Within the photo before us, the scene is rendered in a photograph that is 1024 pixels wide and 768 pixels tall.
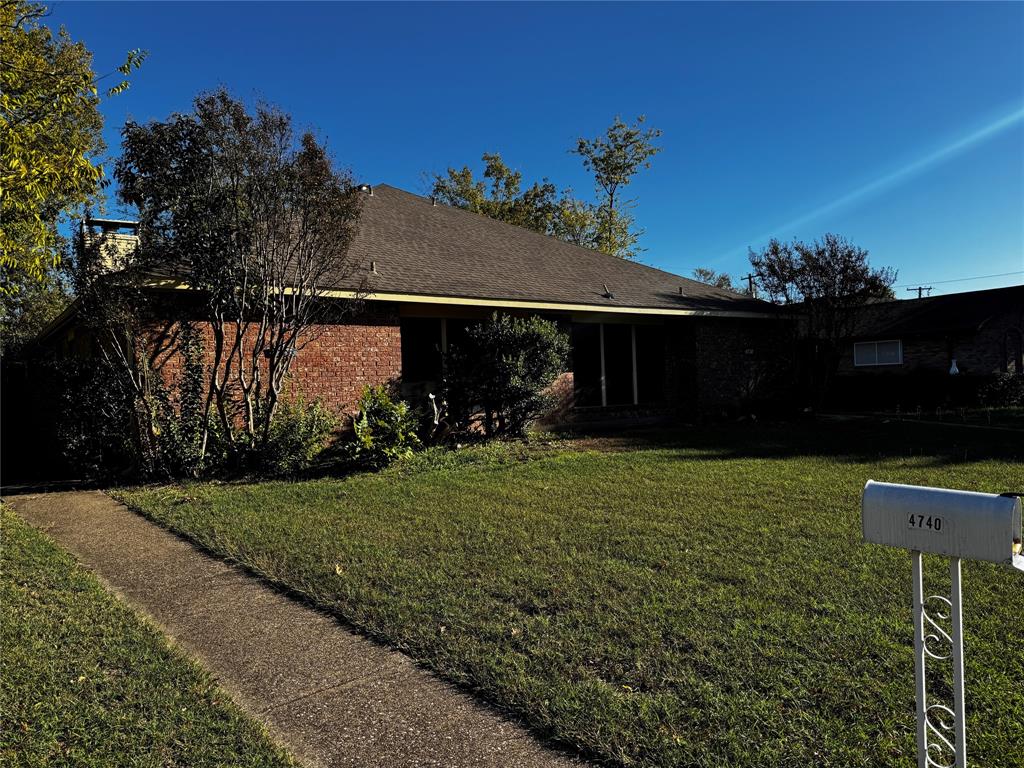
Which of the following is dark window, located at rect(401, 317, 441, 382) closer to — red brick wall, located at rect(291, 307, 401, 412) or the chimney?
red brick wall, located at rect(291, 307, 401, 412)

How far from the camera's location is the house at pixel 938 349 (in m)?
19.8

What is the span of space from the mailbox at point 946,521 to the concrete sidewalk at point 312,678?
155 centimetres

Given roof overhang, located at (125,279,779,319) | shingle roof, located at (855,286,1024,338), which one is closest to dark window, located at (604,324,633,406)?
roof overhang, located at (125,279,779,319)

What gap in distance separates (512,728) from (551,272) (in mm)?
13365

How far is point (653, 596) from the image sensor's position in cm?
424

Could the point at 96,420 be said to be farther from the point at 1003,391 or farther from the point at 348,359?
the point at 1003,391

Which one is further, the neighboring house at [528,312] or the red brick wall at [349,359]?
the neighboring house at [528,312]

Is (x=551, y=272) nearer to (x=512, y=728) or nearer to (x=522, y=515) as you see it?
(x=522, y=515)

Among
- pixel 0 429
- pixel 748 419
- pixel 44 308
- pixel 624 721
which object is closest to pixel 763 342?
pixel 748 419

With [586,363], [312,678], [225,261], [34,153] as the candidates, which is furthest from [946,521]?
[586,363]

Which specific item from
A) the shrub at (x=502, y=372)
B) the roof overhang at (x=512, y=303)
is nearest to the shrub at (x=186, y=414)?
the roof overhang at (x=512, y=303)

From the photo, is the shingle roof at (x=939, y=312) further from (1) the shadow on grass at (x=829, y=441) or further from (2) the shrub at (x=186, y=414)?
(2) the shrub at (x=186, y=414)

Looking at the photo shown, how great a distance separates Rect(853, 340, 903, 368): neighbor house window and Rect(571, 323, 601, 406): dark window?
1367 centimetres

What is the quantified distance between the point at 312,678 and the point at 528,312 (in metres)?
10.8
